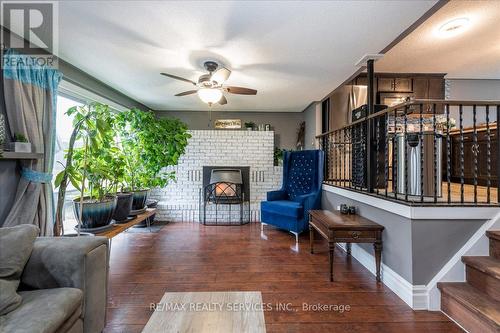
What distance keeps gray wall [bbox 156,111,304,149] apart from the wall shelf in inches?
129

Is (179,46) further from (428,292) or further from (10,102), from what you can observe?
(428,292)

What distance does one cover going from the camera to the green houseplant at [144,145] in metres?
3.21

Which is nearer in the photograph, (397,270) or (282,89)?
(397,270)

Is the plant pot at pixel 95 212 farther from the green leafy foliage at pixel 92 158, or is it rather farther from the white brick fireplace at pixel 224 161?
the white brick fireplace at pixel 224 161

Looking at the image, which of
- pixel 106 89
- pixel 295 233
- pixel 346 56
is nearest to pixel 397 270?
pixel 295 233

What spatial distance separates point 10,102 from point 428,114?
5.42m

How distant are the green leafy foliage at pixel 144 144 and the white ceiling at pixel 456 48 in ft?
11.4

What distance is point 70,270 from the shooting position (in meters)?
1.26

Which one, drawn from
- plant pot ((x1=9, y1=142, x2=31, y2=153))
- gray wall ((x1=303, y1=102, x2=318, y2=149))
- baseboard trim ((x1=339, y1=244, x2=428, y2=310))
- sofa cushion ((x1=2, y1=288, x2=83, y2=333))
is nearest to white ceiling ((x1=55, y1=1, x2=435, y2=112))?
plant pot ((x1=9, y1=142, x2=31, y2=153))

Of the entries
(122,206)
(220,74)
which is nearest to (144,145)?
(122,206)

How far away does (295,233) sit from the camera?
3422 millimetres

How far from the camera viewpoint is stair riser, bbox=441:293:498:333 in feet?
4.74

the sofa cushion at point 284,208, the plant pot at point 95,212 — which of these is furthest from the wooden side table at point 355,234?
the plant pot at point 95,212

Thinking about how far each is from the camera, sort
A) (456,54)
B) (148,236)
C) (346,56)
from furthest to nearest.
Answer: (148,236) → (456,54) → (346,56)
